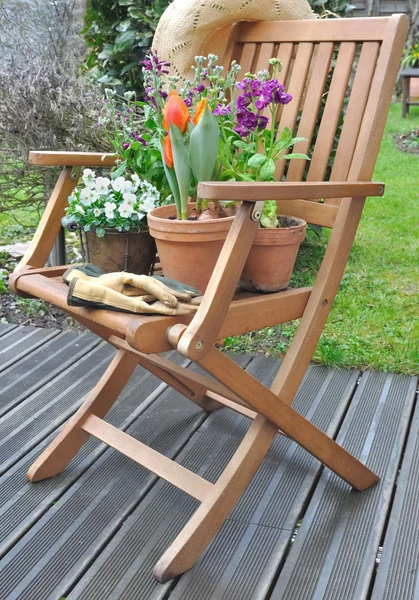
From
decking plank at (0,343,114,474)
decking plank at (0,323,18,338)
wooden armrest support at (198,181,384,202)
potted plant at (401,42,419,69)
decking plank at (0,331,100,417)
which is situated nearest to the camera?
wooden armrest support at (198,181,384,202)

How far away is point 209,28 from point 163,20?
17 cm

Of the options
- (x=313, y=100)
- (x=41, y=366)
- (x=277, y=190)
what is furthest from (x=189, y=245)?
(x=41, y=366)

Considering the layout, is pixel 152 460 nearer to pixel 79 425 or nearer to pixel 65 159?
pixel 79 425

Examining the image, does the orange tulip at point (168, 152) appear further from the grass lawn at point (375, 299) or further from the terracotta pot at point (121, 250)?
the grass lawn at point (375, 299)

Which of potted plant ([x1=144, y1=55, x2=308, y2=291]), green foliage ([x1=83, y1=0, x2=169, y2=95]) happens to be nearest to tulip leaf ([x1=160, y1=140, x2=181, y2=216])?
potted plant ([x1=144, y1=55, x2=308, y2=291])

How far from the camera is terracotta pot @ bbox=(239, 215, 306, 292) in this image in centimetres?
161

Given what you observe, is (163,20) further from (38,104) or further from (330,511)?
(330,511)

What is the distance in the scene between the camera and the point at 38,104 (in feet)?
9.72

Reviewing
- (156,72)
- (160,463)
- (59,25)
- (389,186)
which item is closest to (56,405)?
(160,463)

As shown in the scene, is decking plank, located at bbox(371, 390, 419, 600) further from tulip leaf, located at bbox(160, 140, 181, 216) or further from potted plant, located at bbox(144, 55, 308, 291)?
tulip leaf, located at bbox(160, 140, 181, 216)

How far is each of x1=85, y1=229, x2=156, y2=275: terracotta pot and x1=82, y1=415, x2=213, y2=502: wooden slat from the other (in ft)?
1.53

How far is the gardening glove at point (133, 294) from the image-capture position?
1423 mm

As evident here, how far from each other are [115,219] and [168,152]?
23cm

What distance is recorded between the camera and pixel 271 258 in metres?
1.63
